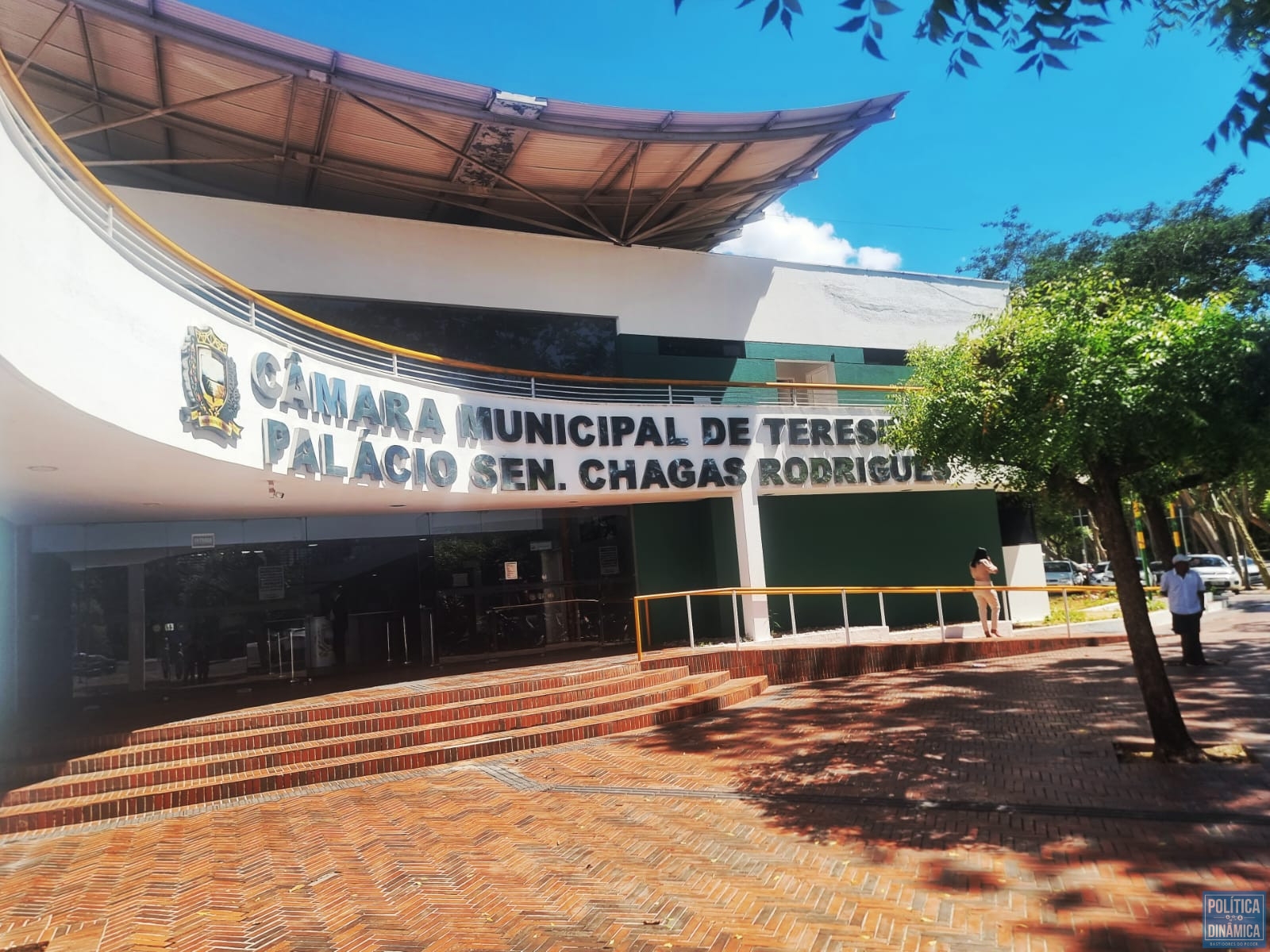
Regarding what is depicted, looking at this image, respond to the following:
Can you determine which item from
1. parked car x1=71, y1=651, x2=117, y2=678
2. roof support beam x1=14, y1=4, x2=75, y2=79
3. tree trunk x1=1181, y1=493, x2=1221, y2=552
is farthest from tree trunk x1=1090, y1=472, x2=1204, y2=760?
tree trunk x1=1181, y1=493, x2=1221, y2=552

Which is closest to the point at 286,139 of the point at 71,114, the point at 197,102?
the point at 197,102

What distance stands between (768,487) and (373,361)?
7473 mm

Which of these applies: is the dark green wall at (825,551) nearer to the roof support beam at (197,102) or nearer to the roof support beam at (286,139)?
the roof support beam at (286,139)

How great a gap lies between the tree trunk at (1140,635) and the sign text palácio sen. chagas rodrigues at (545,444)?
206 cm

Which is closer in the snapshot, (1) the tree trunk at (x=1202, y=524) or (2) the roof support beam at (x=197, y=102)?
(2) the roof support beam at (x=197, y=102)

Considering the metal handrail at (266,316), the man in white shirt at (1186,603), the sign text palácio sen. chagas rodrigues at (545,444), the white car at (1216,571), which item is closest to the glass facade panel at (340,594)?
the sign text palácio sen. chagas rodrigues at (545,444)

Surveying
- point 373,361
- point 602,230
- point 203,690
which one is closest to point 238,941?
point 373,361

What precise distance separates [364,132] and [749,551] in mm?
9711

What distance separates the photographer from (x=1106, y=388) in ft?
22.2

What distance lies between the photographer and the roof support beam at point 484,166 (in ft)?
41.1

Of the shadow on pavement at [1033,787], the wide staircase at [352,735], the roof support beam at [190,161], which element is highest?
the roof support beam at [190,161]

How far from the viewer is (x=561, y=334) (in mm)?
15617

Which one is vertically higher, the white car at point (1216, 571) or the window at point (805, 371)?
the window at point (805, 371)

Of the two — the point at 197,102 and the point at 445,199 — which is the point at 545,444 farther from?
the point at 197,102
